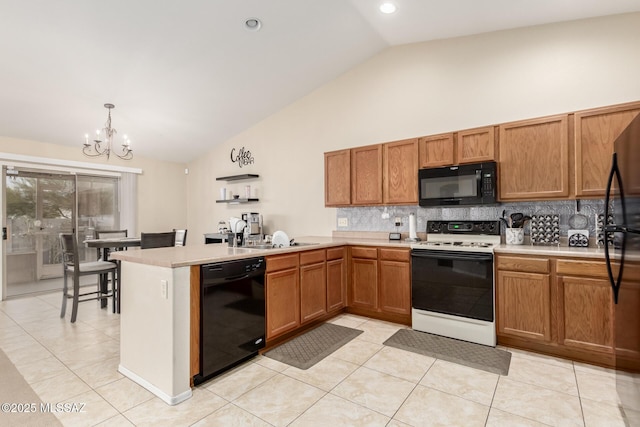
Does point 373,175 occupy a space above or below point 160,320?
above

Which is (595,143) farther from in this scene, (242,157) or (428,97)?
(242,157)

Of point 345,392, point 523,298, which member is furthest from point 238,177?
point 523,298

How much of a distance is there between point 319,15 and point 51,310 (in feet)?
16.2

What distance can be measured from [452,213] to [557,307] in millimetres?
1387

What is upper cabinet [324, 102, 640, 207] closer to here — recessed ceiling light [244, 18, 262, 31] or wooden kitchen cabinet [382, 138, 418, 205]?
wooden kitchen cabinet [382, 138, 418, 205]

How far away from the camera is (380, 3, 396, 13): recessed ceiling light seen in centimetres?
312

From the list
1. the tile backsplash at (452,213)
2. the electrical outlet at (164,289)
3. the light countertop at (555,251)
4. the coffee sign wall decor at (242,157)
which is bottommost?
the electrical outlet at (164,289)

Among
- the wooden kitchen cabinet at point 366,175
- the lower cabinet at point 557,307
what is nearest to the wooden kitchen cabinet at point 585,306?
the lower cabinet at point 557,307

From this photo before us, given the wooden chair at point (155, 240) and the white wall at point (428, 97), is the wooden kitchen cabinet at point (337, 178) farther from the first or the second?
the wooden chair at point (155, 240)

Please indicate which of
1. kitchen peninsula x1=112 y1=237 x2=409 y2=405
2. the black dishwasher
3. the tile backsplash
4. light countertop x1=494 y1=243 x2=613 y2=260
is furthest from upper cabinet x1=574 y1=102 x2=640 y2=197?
kitchen peninsula x1=112 y1=237 x2=409 y2=405

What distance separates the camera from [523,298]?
277 centimetres

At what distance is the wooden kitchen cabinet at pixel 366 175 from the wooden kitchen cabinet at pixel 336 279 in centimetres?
73

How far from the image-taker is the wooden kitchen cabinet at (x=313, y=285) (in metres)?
3.24

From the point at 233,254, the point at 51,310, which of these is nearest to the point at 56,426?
the point at 233,254
